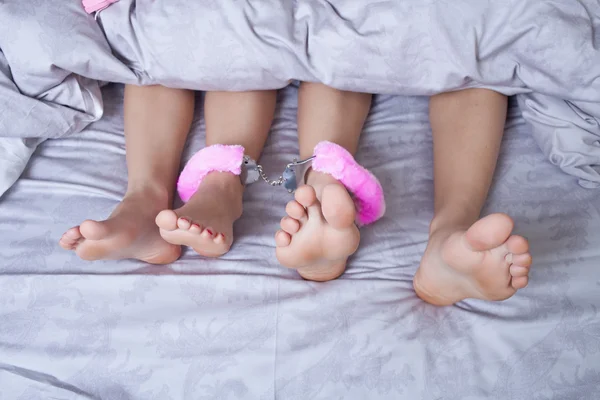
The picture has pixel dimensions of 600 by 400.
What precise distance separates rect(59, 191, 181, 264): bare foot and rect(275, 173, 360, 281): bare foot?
0.19 m

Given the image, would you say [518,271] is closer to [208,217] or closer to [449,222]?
[449,222]

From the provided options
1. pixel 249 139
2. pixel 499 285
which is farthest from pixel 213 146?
pixel 499 285

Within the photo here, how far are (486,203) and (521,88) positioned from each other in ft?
0.61

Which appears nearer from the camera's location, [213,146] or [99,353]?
[99,353]

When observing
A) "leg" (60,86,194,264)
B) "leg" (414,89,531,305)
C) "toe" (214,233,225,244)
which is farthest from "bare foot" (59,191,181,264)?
"leg" (414,89,531,305)

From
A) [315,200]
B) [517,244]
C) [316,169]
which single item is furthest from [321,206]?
[517,244]

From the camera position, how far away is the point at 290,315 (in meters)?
0.79

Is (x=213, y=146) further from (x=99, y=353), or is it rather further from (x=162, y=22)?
(x=99, y=353)

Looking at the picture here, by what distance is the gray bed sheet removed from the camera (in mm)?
743

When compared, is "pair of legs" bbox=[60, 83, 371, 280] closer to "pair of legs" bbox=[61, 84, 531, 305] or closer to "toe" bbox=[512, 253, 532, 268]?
"pair of legs" bbox=[61, 84, 531, 305]

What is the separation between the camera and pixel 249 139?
3.07 ft

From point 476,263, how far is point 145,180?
50 centimetres

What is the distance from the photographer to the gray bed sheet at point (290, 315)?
74 cm

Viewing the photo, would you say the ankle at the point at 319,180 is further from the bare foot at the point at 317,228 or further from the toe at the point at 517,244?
the toe at the point at 517,244
